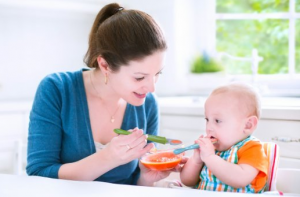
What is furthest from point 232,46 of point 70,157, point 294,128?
point 70,157

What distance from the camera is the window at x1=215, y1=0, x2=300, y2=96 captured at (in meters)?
2.69

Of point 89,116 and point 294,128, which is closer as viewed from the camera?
point 89,116

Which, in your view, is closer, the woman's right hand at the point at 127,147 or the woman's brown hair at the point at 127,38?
the woman's right hand at the point at 127,147

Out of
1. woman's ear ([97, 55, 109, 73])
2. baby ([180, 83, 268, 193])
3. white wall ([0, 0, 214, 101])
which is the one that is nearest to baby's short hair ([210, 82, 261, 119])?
baby ([180, 83, 268, 193])

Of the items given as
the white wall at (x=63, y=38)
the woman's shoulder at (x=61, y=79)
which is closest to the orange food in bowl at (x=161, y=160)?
the woman's shoulder at (x=61, y=79)

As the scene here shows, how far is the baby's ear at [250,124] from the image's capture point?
52.6 inches

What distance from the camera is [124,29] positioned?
138 centimetres

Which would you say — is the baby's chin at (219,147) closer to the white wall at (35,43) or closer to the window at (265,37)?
the window at (265,37)

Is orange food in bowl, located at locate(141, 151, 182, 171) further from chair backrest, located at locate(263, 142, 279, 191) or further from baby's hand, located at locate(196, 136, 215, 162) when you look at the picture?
chair backrest, located at locate(263, 142, 279, 191)

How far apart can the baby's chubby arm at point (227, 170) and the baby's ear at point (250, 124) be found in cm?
14

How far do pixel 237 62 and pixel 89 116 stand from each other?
163 cm

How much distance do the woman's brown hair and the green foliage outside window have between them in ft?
5.20

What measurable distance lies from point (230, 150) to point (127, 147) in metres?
0.36

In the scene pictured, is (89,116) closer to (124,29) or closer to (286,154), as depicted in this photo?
(124,29)
